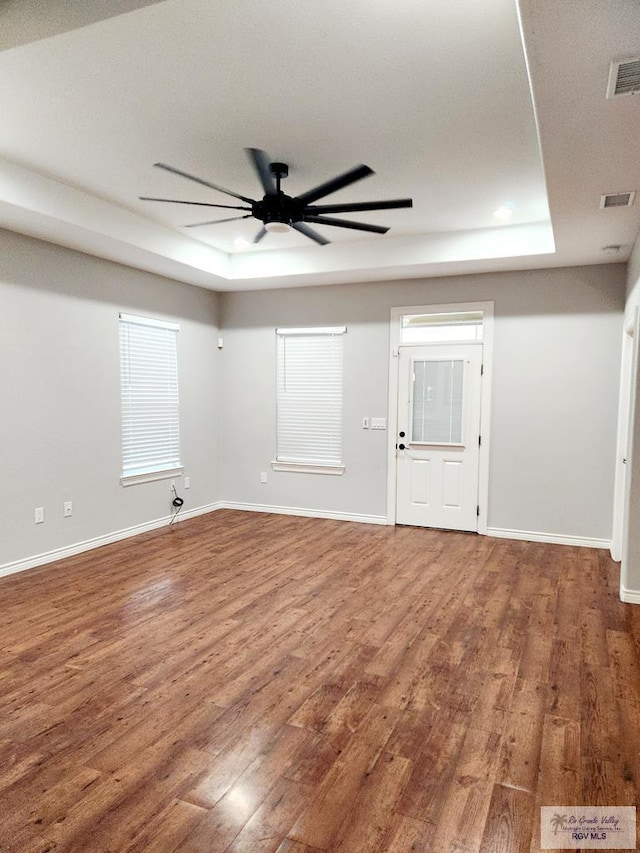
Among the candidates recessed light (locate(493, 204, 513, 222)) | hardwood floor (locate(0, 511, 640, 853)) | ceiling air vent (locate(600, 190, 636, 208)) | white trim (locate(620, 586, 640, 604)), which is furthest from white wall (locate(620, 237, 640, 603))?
recessed light (locate(493, 204, 513, 222))

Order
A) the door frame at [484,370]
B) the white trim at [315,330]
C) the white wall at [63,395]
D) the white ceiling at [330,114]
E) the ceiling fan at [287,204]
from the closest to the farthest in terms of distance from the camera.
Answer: the white ceiling at [330,114], the ceiling fan at [287,204], the white wall at [63,395], the door frame at [484,370], the white trim at [315,330]

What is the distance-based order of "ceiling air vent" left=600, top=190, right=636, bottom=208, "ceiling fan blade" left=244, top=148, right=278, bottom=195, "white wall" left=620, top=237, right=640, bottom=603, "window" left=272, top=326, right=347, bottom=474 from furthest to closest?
"window" left=272, top=326, right=347, bottom=474
"white wall" left=620, top=237, right=640, bottom=603
"ceiling air vent" left=600, top=190, right=636, bottom=208
"ceiling fan blade" left=244, top=148, right=278, bottom=195

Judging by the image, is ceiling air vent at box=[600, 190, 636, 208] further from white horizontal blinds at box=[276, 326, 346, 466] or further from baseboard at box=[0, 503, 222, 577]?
baseboard at box=[0, 503, 222, 577]

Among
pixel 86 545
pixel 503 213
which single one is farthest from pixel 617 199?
pixel 86 545

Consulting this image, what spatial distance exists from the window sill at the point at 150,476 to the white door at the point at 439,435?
95.9 inches

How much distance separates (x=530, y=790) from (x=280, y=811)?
35.1 inches

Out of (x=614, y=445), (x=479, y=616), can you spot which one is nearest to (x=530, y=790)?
(x=479, y=616)

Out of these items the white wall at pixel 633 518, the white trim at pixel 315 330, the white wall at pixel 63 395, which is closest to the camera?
the white wall at pixel 633 518

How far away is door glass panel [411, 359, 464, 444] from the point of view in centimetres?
543

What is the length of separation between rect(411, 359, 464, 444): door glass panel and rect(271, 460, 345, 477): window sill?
3.11 ft

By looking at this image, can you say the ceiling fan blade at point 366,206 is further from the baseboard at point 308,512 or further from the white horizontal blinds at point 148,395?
the baseboard at point 308,512

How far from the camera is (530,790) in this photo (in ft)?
6.18

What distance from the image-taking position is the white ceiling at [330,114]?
198 centimetres

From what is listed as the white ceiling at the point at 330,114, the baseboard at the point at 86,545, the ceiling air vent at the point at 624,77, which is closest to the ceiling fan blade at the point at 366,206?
the white ceiling at the point at 330,114
